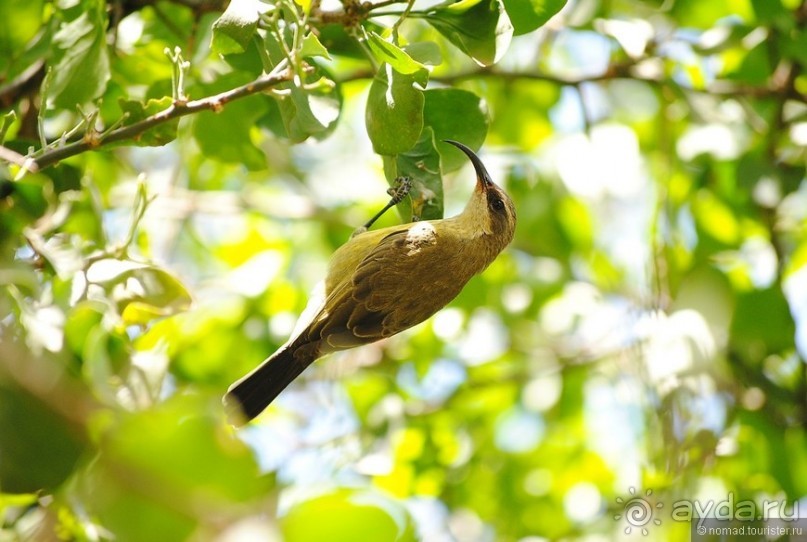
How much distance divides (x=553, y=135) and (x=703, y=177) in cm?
92

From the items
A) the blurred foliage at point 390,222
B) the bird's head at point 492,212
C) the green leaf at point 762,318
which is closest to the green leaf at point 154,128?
the blurred foliage at point 390,222

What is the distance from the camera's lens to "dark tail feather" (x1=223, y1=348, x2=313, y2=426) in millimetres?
3457

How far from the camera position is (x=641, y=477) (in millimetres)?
4527

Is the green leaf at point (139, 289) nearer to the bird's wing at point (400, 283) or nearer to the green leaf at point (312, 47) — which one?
the bird's wing at point (400, 283)

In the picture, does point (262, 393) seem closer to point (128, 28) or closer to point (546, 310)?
point (128, 28)

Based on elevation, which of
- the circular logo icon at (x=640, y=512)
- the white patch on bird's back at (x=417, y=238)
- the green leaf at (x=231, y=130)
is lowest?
the circular logo icon at (x=640, y=512)

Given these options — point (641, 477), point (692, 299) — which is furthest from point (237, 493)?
point (641, 477)

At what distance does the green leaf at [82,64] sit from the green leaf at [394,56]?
37.1 inches

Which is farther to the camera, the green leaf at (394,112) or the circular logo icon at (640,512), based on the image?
the circular logo icon at (640,512)

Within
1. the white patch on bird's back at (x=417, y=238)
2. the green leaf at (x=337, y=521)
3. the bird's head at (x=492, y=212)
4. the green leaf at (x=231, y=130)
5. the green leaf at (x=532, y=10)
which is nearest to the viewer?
the green leaf at (x=337, y=521)

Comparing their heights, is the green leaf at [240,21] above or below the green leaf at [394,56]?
above

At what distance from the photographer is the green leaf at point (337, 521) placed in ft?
4.59

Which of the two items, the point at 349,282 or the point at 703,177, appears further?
the point at 703,177

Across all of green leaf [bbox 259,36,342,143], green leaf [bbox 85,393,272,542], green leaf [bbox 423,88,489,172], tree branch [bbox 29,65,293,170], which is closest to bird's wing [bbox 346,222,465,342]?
green leaf [bbox 423,88,489,172]
